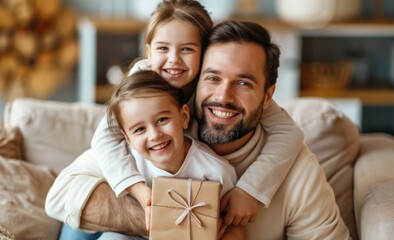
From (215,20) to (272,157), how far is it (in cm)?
233

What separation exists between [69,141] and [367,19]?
8.98ft

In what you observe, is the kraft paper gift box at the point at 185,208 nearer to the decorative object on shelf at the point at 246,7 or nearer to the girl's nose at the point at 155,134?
the girl's nose at the point at 155,134

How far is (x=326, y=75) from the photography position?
455cm

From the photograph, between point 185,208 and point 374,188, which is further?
point 374,188

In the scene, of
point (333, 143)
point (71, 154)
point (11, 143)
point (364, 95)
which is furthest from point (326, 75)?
point (11, 143)

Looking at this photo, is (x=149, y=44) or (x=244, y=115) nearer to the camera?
(x=244, y=115)

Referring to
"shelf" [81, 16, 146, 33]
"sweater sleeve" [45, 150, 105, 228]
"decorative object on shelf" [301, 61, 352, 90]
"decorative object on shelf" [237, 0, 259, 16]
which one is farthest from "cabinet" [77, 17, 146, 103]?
"sweater sleeve" [45, 150, 105, 228]

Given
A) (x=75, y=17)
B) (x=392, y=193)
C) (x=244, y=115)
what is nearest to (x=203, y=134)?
(x=244, y=115)

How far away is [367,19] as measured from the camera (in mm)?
4711

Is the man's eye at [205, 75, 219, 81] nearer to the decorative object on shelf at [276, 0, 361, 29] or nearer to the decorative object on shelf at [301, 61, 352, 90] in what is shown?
the decorative object on shelf at [276, 0, 361, 29]

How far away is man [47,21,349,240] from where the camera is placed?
6.47ft

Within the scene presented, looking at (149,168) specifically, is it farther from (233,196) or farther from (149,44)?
(149,44)

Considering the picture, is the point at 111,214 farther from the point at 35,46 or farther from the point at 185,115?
the point at 35,46

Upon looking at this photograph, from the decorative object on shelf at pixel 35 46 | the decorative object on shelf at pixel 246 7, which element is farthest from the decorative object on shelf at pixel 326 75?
the decorative object on shelf at pixel 35 46
